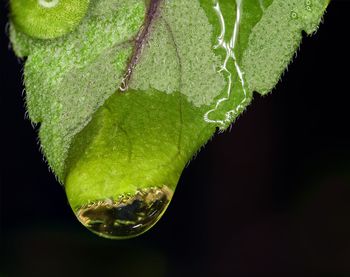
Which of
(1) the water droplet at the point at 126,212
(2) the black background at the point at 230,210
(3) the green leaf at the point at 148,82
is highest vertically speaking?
(3) the green leaf at the point at 148,82

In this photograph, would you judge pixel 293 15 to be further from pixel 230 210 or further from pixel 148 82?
pixel 230 210

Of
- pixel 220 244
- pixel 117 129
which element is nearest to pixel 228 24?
pixel 117 129

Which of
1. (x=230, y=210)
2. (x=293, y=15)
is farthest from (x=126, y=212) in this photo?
(x=230, y=210)

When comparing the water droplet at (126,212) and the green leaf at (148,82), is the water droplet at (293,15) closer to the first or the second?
the green leaf at (148,82)

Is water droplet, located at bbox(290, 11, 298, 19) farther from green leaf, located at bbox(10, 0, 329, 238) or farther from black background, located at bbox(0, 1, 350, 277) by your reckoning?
black background, located at bbox(0, 1, 350, 277)

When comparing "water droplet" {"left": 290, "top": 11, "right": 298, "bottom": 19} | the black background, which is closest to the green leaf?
"water droplet" {"left": 290, "top": 11, "right": 298, "bottom": 19}

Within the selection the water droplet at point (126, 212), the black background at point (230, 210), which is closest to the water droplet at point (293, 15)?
the water droplet at point (126, 212)
